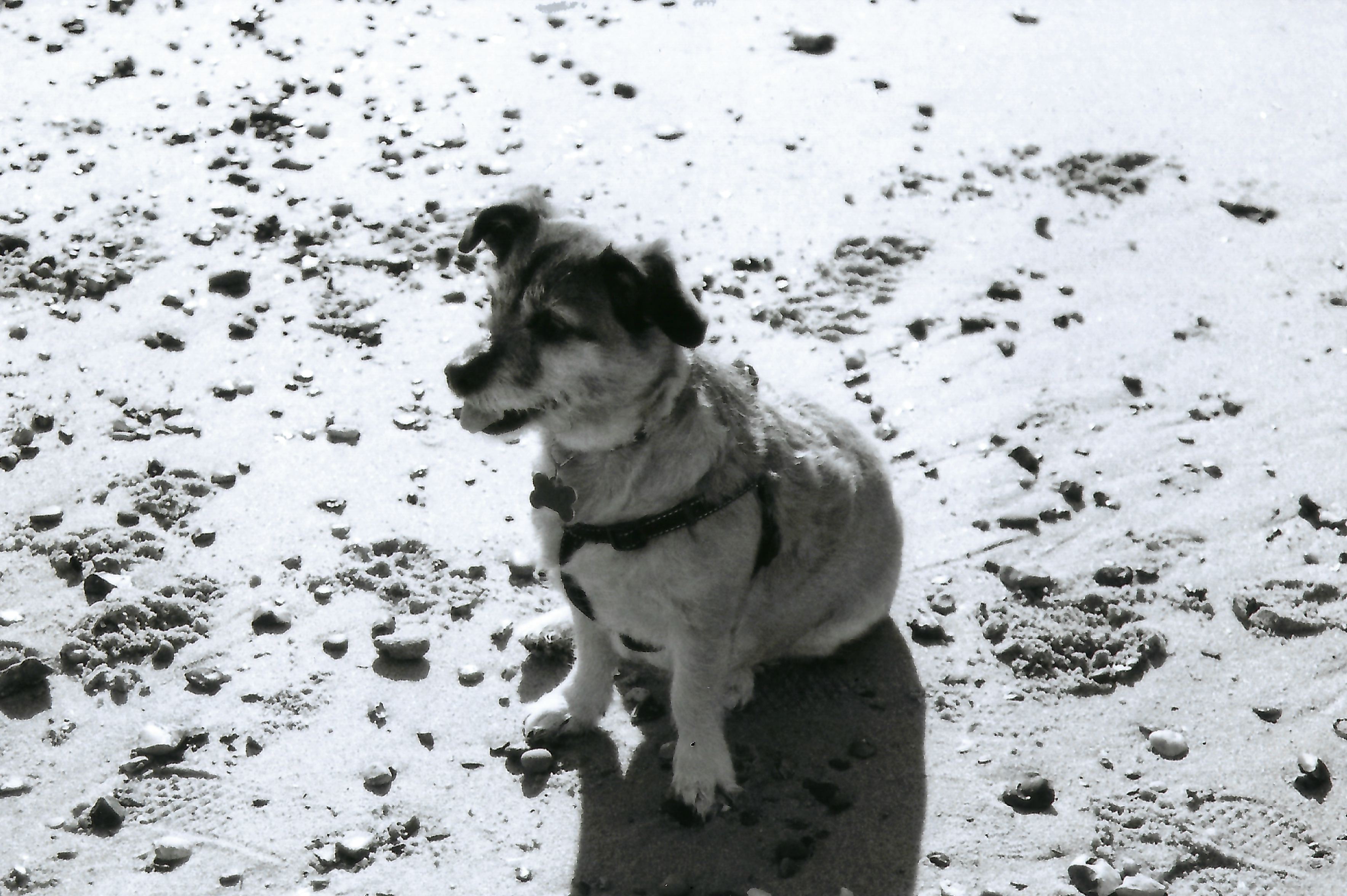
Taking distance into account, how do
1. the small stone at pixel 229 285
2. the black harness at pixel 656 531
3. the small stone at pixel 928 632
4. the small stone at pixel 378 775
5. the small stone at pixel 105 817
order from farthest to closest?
the small stone at pixel 229 285 < the small stone at pixel 928 632 < the small stone at pixel 378 775 < the small stone at pixel 105 817 < the black harness at pixel 656 531

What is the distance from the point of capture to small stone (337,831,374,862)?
4.57m

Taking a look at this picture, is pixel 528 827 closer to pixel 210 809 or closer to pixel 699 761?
pixel 699 761

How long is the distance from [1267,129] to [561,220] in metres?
7.04

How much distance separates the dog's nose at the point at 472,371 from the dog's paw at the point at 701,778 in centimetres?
163

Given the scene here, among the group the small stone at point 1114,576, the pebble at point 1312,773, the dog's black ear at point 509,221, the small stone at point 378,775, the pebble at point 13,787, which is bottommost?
the pebble at point 13,787

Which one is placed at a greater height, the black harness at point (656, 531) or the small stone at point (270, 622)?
the black harness at point (656, 531)

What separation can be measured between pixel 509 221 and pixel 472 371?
2.06ft

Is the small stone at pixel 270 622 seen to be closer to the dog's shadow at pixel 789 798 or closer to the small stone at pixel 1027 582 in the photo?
the dog's shadow at pixel 789 798

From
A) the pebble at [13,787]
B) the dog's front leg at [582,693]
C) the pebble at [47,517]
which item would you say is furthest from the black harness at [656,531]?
the pebble at [47,517]

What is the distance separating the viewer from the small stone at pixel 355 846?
4.57 metres

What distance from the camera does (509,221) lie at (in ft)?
14.9

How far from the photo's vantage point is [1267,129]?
9.37 m

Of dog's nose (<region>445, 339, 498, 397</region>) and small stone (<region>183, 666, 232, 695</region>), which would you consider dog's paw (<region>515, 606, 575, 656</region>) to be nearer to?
small stone (<region>183, 666, 232, 695</region>)

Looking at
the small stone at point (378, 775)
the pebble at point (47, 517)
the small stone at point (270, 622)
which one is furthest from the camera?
the pebble at point (47, 517)
